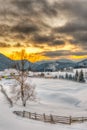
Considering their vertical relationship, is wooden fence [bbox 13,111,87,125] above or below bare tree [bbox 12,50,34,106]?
below

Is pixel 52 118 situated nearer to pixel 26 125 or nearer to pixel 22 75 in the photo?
pixel 26 125

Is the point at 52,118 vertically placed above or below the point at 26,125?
above

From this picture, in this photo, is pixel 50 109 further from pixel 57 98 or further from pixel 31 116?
pixel 57 98

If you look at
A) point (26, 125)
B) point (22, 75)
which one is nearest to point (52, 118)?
point (26, 125)

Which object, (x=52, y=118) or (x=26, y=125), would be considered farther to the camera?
(x=52, y=118)

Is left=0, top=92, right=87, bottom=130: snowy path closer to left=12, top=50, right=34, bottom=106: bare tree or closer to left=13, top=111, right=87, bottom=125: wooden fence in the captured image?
left=13, top=111, right=87, bottom=125: wooden fence

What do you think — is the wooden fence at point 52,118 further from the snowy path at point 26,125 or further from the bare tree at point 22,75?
the bare tree at point 22,75

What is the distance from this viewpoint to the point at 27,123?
38562 millimetres

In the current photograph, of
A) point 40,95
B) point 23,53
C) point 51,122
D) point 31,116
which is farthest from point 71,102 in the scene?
point 51,122

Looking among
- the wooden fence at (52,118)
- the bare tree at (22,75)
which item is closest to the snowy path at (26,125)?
the wooden fence at (52,118)

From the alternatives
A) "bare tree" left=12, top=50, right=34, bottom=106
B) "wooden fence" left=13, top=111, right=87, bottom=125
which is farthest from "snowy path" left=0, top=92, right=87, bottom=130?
"bare tree" left=12, top=50, right=34, bottom=106

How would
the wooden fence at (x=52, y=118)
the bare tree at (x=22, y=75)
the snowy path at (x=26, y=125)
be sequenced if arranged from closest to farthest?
the snowy path at (x=26, y=125)
the wooden fence at (x=52, y=118)
the bare tree at (x=22, y=75)

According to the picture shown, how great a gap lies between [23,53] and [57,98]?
56.4 feet

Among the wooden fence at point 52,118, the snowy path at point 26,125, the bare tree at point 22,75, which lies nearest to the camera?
the snowy path at point 26,125
